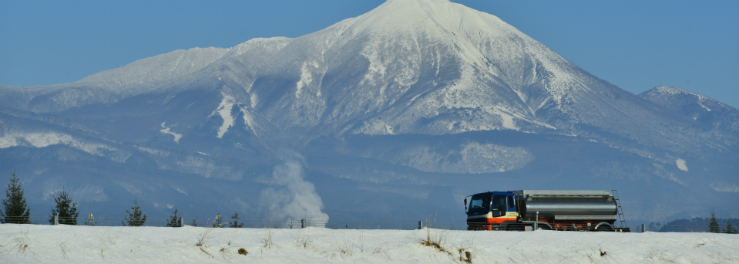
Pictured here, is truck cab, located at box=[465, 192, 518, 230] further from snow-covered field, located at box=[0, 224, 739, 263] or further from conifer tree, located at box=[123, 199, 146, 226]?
conifer tree, located at box=[123, 199, 146, 226]

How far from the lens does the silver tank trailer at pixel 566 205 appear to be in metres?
44.1

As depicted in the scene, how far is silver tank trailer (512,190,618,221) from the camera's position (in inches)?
1736

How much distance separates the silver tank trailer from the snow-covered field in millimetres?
8495

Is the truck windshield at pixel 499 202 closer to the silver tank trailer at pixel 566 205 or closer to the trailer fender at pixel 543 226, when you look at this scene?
the silver tank trailer at pixel 566 205

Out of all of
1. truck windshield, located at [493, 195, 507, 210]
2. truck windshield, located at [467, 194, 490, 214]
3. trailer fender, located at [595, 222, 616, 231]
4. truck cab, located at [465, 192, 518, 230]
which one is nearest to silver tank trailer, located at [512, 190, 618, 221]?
trailer fender, located at [595, 222, 616, 231]

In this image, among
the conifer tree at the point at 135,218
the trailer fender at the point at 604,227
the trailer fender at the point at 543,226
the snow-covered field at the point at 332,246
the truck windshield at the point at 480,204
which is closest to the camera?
the snow-covered field at the point at 332,246

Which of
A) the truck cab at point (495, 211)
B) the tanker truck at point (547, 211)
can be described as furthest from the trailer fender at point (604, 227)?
the truck cab at point (495, 211)

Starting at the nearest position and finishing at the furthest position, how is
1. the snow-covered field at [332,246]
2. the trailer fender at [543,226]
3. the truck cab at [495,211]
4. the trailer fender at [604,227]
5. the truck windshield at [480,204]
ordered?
Result: the snow-covered field at [332,246], the trailer fender at [543,226], the truck cab at [495,211], the trailer fender at [604,227], the truck windshield at [480,204]

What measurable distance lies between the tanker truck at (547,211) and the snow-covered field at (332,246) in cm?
833

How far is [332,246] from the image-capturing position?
1201 inches

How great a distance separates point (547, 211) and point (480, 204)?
13.5 ft

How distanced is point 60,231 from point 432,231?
1617cm

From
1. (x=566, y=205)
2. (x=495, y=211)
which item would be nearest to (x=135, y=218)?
(x=495, y=211)

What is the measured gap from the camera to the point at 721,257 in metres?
31.9
